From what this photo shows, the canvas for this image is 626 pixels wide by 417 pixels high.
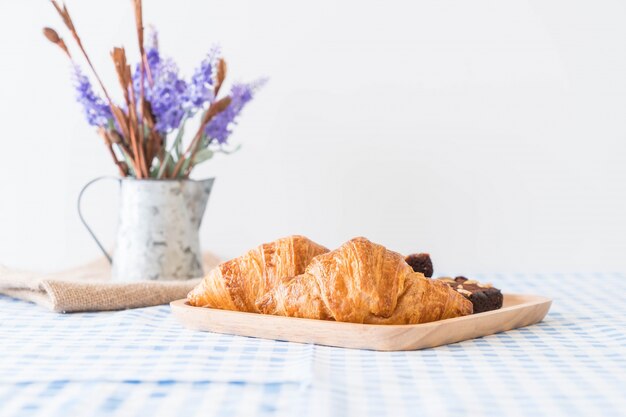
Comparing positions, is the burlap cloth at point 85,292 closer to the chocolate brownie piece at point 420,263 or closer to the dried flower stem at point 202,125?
the dried flower stem at point 202,125

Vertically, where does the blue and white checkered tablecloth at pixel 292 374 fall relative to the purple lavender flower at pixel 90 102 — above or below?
below

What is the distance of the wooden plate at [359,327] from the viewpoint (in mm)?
1149

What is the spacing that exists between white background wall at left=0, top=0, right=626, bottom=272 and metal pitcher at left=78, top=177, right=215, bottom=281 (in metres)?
0.65

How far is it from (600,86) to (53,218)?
57.6 inches

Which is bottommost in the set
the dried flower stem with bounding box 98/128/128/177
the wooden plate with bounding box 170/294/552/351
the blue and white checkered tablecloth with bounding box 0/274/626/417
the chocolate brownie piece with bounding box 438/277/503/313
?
the blue and white checkered tablecloth with bounding box 0/274/626/417

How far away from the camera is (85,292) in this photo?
1.52 m

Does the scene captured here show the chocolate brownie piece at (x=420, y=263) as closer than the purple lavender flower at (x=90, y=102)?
Yes

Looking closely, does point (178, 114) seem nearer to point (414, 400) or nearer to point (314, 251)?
point (314, 251)

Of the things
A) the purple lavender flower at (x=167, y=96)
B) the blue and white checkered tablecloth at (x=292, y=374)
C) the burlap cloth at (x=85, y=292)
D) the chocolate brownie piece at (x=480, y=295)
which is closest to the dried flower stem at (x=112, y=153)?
the purple lavender flower at (x=167, y=96)

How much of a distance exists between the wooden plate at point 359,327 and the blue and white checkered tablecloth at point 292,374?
15 millimetres

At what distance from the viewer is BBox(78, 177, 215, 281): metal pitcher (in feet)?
5.80

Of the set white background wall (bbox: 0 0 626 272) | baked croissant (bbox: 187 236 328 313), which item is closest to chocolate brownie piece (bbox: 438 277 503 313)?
baked croissant (bbox: 187 236 328 313)

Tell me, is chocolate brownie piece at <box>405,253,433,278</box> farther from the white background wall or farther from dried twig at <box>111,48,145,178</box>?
the white background wall

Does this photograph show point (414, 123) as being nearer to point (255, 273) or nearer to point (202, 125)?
point (202, 125)
